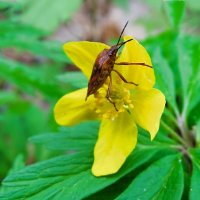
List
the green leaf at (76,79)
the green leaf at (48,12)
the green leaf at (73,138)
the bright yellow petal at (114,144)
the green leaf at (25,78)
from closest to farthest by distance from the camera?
the bright yellow petal at (114,144), the green leaf at (73,138), the green leaf at (76,79), the green leaf at (25,78), the green leaf at (48,12)

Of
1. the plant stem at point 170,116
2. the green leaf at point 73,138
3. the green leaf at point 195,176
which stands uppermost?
the green leaf at point 73,138

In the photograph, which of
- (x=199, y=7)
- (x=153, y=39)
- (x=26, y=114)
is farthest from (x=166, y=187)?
(x=26, y=114)

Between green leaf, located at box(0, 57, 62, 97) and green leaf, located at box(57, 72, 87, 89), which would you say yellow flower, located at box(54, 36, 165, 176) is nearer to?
green leaf, located at box(57, 72, 87, 89)

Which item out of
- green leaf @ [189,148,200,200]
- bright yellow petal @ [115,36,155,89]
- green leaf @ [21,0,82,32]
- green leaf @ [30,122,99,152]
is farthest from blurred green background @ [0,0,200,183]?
green leaf @ [189,148,200,200]

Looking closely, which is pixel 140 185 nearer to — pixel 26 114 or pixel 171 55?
pixel 171 55

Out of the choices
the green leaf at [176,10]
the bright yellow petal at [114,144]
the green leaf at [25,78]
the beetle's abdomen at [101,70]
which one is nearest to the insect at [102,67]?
the beetle's abdomen at [101,70]

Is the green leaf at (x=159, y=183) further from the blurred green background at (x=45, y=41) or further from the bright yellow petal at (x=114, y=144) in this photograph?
the blurred green background at (x=45, y=41)
